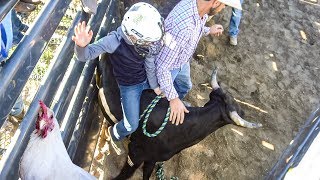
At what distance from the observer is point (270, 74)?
5.57 meters

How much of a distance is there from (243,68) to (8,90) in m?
4.11

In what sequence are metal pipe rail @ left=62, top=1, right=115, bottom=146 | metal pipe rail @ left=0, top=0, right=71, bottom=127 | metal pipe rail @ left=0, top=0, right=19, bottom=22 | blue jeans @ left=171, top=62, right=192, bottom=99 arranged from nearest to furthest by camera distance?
metal pipe rail @ left=0, top=0, right=19, bottom=22, metal pipe rail @ left=0, top=0, right=71, bottom=127, metal pipe rail @ left=62, top=1, right=115, bottom=146, blue jeans @ left=171, top=62, right=192, bottom=99

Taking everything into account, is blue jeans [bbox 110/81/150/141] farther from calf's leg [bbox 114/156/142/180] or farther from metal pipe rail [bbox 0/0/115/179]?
calf's leg [bbox 114/156/142/180]

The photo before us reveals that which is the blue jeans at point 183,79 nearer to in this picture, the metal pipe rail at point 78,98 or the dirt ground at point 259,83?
the dirt ground at point 259,83

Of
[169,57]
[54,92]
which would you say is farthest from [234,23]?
[54,92]

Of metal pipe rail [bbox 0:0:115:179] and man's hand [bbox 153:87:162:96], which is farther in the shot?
man's hand [bbox 153:87:162:96]

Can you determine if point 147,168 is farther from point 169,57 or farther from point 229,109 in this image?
point 169,57

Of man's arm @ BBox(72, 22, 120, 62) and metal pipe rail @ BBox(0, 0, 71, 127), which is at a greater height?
metal pipe rail @ BBox(0, 0, 71, 127)

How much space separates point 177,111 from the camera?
3418 millimetres

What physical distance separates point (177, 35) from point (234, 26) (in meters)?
2.75

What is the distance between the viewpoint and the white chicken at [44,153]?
6.93ft

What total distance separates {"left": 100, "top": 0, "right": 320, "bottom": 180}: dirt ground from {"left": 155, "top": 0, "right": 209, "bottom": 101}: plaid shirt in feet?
4.47

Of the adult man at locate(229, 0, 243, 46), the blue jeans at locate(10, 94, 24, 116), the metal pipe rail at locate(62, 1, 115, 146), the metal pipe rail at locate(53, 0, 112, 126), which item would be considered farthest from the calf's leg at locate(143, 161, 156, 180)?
the adult man at locate(229, 0, 243, 46)

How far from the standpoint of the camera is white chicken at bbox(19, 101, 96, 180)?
2111mm
